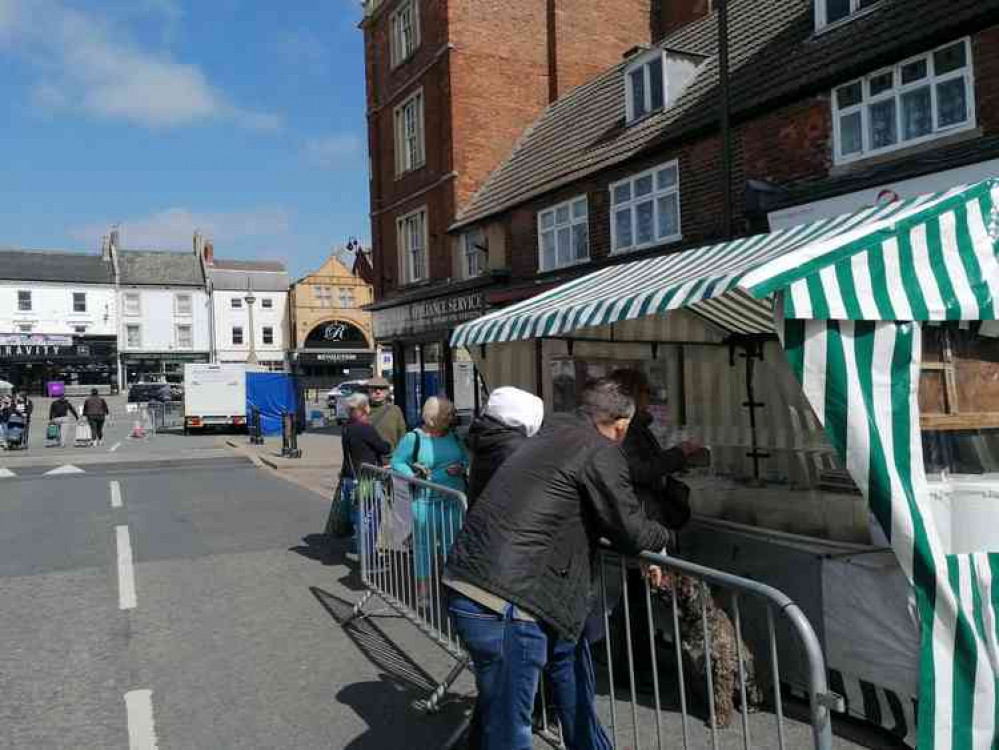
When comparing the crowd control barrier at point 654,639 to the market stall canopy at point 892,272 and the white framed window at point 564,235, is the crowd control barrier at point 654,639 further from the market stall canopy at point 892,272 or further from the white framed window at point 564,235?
the white framed window at point 564,235

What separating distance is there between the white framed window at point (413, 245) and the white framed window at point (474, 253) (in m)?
2.14

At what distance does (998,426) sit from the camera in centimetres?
421

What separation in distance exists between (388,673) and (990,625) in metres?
3.30

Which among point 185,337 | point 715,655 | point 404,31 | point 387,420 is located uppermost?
point 404,31

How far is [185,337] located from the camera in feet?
192

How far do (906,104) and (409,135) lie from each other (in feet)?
49.5

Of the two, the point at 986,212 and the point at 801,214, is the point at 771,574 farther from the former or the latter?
the point at 801,214

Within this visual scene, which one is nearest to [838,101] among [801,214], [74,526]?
[801,214]

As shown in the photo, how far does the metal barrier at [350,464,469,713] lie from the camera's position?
15.9 feet

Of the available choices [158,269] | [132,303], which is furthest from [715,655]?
[158,269]

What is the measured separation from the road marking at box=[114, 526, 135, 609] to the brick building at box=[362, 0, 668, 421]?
1090 centimetres

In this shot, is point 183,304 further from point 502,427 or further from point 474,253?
point 502,427

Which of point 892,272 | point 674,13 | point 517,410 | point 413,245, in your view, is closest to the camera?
point 892,272

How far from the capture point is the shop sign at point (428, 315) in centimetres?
1950
